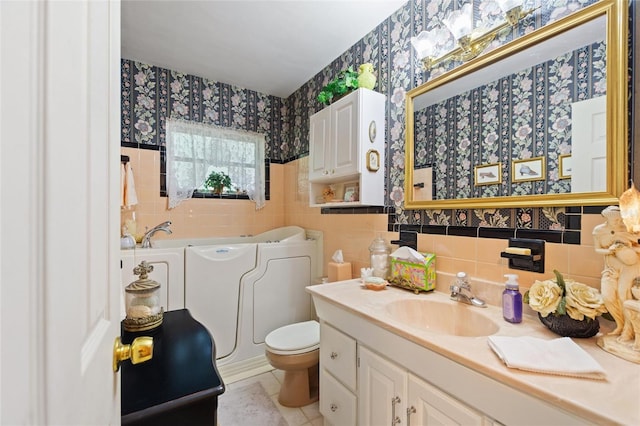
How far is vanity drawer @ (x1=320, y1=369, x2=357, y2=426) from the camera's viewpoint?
1.37m

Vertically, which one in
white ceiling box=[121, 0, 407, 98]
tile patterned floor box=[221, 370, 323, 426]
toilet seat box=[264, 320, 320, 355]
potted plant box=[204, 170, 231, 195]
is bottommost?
tile patterned floor box=[221, 370, 323, 426]

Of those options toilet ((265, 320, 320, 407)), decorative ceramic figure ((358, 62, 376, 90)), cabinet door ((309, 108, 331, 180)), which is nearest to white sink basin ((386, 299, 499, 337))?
toilet ((265, 320, 320, 407))

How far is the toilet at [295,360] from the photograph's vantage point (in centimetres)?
181

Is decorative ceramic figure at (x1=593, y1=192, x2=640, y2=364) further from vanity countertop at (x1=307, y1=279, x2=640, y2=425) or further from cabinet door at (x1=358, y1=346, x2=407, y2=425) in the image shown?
cabinet door at (x1=358, y1=346, x2=407, y2=425)

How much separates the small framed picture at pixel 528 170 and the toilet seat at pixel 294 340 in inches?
59.9

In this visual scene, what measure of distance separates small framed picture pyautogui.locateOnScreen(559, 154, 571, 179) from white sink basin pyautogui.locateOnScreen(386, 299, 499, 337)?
2.21 ft

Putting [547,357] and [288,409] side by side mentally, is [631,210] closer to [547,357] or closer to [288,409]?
[547,357]

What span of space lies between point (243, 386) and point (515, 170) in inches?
88.5

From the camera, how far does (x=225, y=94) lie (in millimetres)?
3023

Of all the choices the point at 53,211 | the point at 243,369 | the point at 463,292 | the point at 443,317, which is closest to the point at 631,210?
→ the point at 463,292

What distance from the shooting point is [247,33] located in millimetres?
2176

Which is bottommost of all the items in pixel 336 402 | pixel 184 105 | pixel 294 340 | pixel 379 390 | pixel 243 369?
pixel 243 369

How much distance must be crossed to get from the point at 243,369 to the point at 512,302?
81.2 inches

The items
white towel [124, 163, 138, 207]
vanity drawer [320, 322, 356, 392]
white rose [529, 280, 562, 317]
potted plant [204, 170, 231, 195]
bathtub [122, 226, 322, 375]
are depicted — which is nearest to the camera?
white rose [529, 280, 562, 317]
